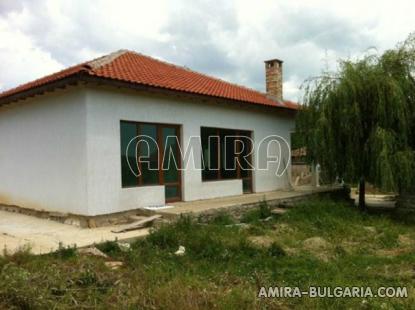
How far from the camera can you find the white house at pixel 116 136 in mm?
9820

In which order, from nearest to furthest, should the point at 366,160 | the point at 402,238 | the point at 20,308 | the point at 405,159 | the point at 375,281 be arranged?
the point at 20,308, the point at 375,281, the point at 402,238, the point at 405,159, the point at 366,160

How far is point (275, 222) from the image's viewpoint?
10.8 metres

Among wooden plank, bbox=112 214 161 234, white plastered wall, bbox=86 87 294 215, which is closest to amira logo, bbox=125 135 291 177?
white plastered wall, bbox=86 87 294 215

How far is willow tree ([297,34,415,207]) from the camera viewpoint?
11.6 meters

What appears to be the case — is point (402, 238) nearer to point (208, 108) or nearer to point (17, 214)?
point (208, 108)

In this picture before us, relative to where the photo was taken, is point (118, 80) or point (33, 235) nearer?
point (33, 235)

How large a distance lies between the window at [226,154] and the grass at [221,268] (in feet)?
9.66

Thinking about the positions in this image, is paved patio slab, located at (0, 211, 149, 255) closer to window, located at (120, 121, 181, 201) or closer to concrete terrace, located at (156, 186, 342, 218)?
concrete terrace, located at (156, 186, 342, 218)

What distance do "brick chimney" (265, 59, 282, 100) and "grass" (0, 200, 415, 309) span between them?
8.84 m

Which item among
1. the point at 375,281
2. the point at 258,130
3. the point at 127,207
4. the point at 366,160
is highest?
the point at 258,130

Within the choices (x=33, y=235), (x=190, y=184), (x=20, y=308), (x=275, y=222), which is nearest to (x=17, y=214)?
(x=33, y=235)

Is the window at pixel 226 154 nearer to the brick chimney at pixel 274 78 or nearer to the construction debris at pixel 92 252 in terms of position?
the brick chimney at pixel 274 78

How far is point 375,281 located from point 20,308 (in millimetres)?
4668

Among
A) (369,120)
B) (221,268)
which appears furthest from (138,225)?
(369,120)
